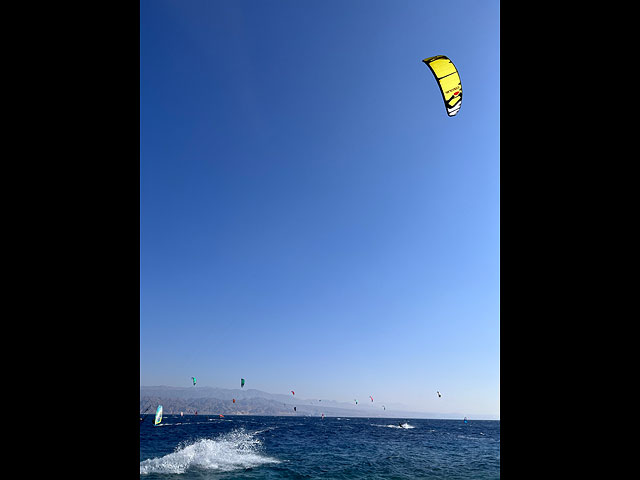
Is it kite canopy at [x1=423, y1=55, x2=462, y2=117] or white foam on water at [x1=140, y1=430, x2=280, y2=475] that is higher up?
kite canopy at [x1=423, y1=55, x2=462, y2=117]

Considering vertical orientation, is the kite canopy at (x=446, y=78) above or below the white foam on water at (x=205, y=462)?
above

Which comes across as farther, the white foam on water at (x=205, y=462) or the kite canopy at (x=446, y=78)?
the white foam on water at (x=205, y=462)

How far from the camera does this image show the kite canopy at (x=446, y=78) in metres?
4.73

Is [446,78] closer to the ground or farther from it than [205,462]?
farther from it

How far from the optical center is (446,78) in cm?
490

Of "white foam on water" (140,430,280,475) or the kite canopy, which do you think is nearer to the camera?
the kite canopy

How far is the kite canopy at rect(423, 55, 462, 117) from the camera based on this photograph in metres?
4.73
